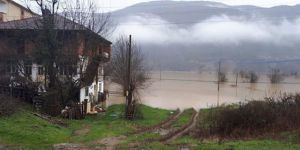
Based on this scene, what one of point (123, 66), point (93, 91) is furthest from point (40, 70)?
point (123, 66)

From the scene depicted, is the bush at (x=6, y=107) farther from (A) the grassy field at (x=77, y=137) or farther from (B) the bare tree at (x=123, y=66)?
(B) the bare tree at (x=123, y=66)

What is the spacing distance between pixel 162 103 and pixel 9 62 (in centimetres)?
1936

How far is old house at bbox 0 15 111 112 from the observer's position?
34.2 meters

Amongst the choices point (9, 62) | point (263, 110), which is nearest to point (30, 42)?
point (9, 62)

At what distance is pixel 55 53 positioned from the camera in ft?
111

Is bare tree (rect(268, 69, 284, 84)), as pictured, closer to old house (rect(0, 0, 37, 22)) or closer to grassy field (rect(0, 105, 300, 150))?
old house (rect(0, 0, 37, 22))

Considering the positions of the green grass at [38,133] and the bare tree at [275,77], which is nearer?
the green grass at [38,133]

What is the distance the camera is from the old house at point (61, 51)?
34188mm

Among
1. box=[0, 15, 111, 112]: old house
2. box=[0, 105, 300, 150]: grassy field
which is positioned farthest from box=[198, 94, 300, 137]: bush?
box=[0, 15, 111, 112]: old house

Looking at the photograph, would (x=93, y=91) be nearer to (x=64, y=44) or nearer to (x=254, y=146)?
(x=64, y=44)

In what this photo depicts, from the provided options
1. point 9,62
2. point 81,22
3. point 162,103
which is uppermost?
point 81,22

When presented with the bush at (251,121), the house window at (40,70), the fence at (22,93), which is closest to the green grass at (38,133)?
the bush at (251,121)

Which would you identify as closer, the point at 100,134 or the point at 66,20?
the point at 100,134

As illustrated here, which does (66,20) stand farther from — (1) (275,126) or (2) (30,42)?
(1) (275,126)
